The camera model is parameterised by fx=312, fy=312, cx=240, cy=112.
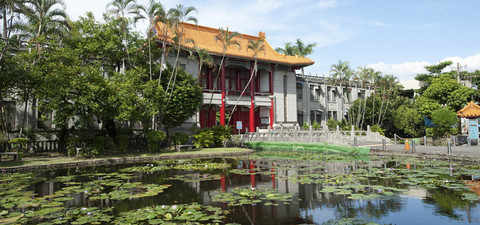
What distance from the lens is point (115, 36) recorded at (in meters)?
19.2

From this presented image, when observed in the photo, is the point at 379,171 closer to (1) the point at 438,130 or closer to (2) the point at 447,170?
(2) the point at 447,170

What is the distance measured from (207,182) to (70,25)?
51.5ft

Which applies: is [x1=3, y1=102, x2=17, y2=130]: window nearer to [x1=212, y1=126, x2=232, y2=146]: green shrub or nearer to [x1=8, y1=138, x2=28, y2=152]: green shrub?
[x1=8, y1=138, x2=28, y2=152]: green shrub

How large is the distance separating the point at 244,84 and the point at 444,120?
1791 cm

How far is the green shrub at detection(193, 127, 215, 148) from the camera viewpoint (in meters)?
21.5

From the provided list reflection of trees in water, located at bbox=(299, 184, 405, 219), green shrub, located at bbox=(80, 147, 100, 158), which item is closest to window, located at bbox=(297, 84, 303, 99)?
green shrub, located at bbox=(80, 147, 100, 158)

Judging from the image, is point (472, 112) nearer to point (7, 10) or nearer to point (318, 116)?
point (318, 116)

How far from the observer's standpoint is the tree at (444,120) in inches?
1061

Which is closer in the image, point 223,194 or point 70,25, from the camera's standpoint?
point 223,194

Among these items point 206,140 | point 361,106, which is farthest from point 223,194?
point 361,106

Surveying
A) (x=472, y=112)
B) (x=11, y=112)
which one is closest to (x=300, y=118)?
(x=472, y=112)

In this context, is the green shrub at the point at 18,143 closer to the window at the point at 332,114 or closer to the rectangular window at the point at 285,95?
the rectangular window at the point at 285,95

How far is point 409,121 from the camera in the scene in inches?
1372

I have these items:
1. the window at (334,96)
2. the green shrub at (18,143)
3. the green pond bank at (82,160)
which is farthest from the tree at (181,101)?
the window at (334,96)
